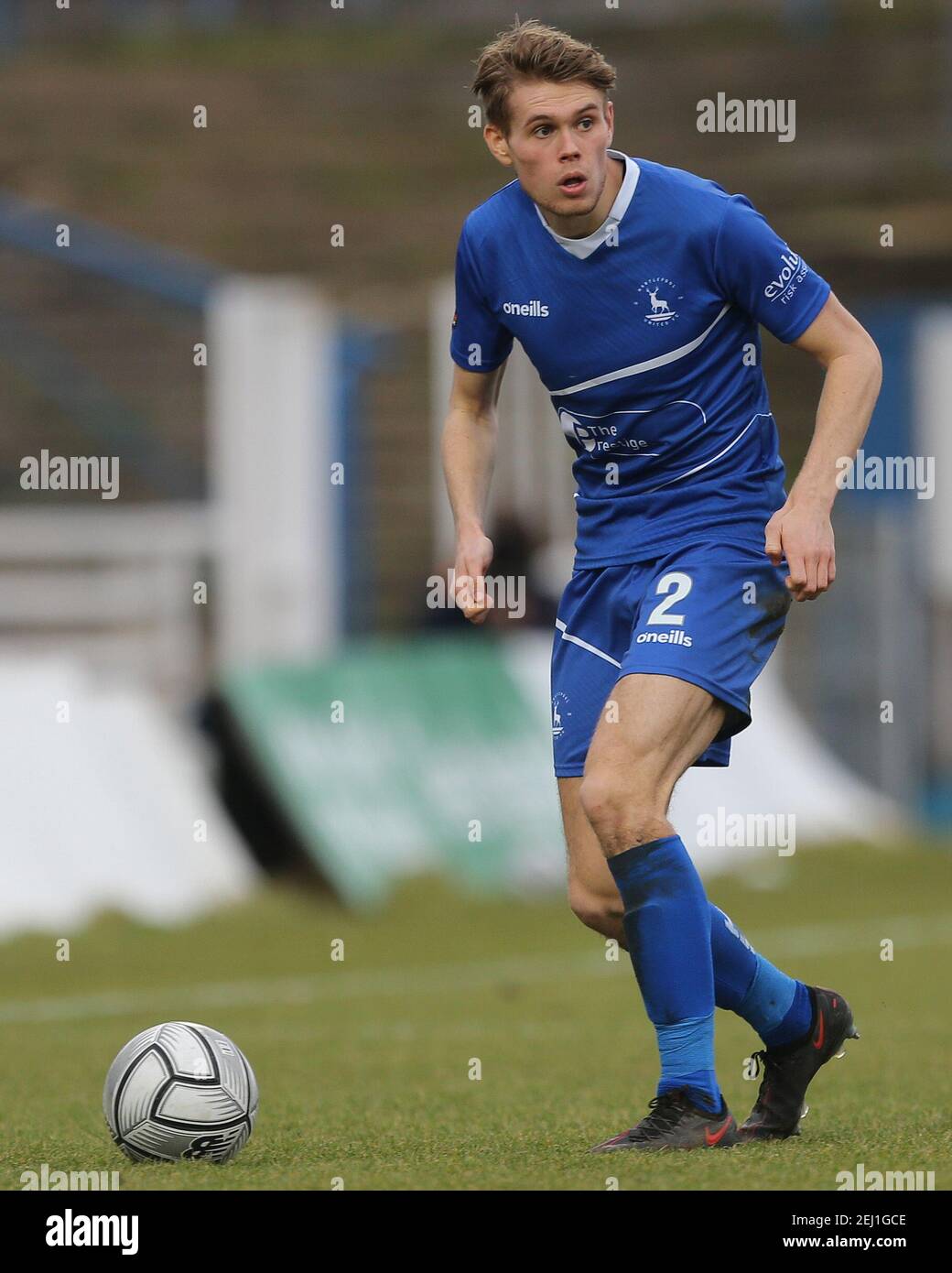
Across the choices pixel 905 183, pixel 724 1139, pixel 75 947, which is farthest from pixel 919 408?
pixel 724 1139

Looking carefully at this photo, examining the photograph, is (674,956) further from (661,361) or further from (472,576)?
(661,361)

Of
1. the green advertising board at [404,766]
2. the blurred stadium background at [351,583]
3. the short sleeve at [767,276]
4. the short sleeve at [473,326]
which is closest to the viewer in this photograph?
the short sleeve at [767,276]

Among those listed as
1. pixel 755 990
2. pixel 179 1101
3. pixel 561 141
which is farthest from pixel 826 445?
pixel 179 1101

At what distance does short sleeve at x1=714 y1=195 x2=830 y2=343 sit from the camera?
209 inches

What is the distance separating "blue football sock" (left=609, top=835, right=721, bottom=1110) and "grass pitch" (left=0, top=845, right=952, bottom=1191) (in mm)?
212

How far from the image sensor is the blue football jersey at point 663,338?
17.6ft

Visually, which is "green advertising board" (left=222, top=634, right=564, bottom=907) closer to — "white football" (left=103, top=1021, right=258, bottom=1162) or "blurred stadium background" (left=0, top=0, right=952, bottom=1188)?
"blurred stadium background" (left=0, top=0, right=952, bottom=1188)

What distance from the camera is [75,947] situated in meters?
10.9

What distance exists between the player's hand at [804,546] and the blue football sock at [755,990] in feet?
2.71

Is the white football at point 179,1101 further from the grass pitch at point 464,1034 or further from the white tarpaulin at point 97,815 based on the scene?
the white tarpaulin at point 97,815

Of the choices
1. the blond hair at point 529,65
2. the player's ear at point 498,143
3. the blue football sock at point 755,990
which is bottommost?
the blue football sock at point 755,990

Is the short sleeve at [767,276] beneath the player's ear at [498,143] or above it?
beneath

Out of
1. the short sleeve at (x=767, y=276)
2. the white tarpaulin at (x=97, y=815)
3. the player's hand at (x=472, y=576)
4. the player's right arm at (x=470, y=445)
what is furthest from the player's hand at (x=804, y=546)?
the white tarpaulin at (x=97, y=815)

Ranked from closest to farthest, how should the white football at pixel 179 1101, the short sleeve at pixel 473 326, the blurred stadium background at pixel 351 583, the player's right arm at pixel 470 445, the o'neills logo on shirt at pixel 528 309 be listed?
the white football at pixel 179 1101, the o'neills logo on shirt at pixel 528 309, the short sleeve at pixel 473 326, the player's right arm at pixel 470 445, the blurred stadium background at pixel 351 583
